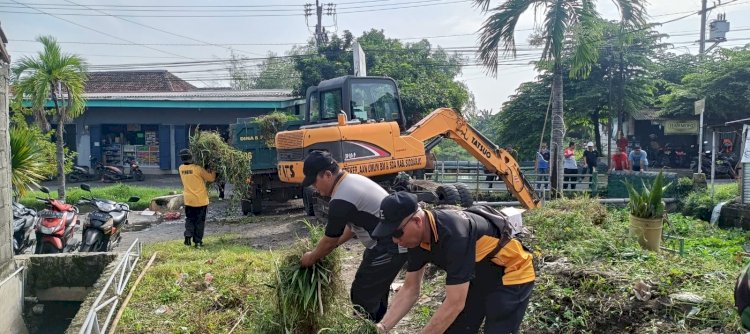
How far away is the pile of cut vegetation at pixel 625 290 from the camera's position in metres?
4.25

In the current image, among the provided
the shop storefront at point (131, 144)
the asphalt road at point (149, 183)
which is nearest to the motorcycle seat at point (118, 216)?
the asphalt road at point (149, 183)

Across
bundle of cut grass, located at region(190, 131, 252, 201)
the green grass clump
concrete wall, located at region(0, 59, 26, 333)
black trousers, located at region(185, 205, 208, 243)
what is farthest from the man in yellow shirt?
the green grass clump

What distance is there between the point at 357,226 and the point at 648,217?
404cm

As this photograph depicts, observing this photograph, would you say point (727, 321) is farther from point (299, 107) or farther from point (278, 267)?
point (299, 107)

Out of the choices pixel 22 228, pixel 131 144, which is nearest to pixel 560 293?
pixel 22 228

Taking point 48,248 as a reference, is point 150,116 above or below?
Answer: above

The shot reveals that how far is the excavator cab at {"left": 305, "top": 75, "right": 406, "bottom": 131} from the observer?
9969 mm

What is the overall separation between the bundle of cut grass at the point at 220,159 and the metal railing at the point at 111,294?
115 inches

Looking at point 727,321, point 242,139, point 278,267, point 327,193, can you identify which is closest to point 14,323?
point 278,267

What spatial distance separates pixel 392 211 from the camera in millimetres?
2803

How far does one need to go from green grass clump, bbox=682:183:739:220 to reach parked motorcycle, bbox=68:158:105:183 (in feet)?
65.0

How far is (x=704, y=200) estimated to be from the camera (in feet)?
37.8

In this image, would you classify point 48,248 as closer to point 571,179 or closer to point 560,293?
point 560,293

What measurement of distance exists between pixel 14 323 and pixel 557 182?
30.7 ft
